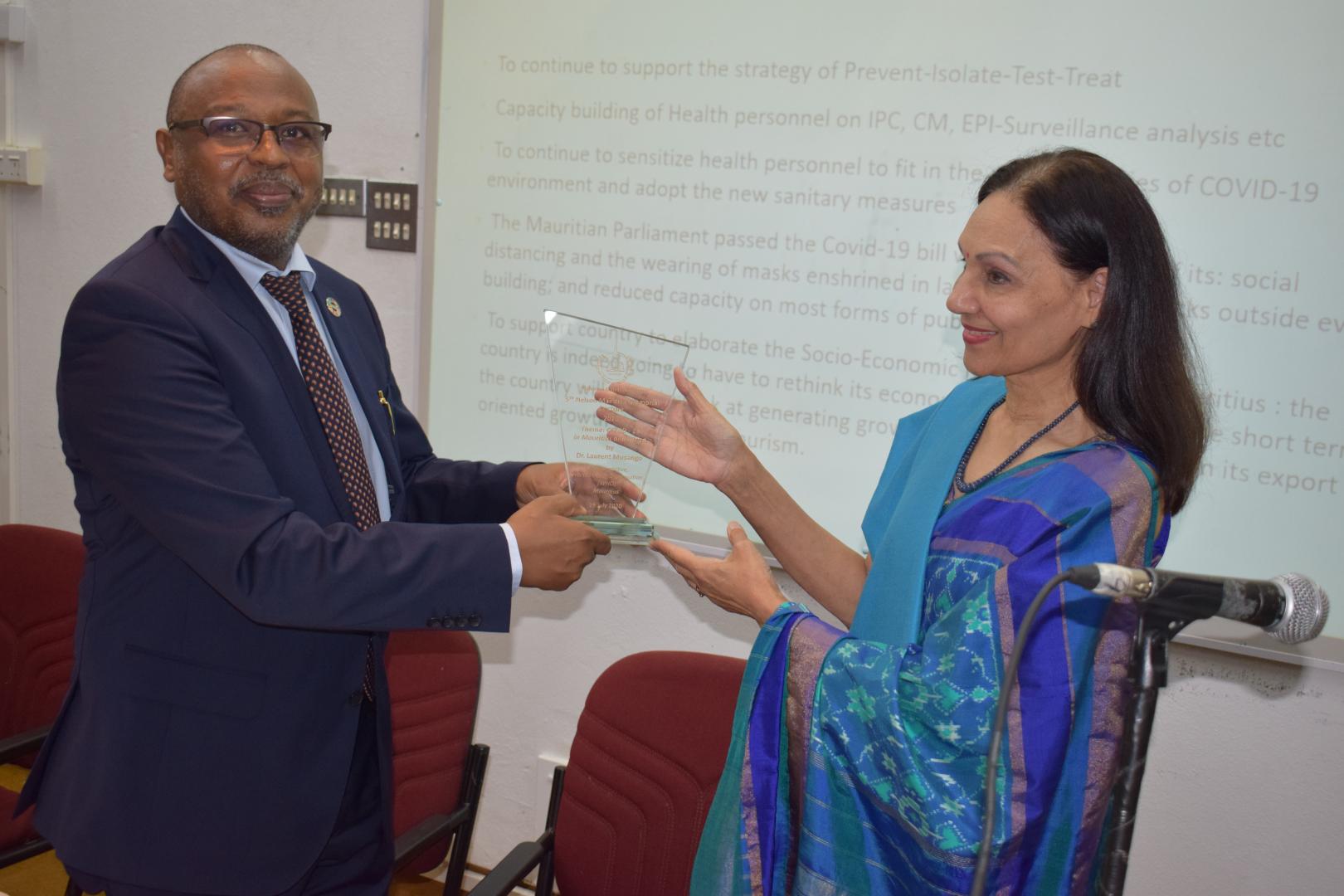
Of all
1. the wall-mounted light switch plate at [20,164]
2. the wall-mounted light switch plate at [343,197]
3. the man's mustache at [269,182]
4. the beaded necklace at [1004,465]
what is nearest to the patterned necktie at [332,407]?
the man's mustache at [269,182]

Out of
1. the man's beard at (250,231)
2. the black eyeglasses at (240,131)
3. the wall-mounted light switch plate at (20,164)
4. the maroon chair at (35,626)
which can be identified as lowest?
the maroon chair at (35,626)

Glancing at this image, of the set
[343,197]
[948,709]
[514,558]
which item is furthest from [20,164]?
[948,709]

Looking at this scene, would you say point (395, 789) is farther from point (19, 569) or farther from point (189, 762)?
point (19, 569)

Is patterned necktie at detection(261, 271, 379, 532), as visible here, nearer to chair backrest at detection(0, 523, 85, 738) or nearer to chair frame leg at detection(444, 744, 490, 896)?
chair frame leg at detection(444, 744, 490, 896)

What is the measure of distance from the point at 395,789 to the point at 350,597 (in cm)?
95

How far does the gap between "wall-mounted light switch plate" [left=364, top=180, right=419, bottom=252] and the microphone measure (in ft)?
7.71

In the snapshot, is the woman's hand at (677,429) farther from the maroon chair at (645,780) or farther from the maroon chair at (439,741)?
the maroon chair at (439,741)

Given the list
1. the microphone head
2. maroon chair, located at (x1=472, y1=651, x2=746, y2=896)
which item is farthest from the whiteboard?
the microphone head

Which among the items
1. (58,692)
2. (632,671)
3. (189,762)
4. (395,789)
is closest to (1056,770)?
(632,671)

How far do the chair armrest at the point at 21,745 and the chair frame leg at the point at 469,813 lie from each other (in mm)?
834

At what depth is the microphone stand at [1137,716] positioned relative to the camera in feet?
3.03

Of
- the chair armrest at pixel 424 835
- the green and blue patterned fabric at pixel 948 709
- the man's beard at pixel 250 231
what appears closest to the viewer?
the green and blue patterned fabric at pixel 948 709

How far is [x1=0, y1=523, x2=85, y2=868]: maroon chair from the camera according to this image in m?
2.40

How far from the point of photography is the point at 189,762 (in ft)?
4.73
